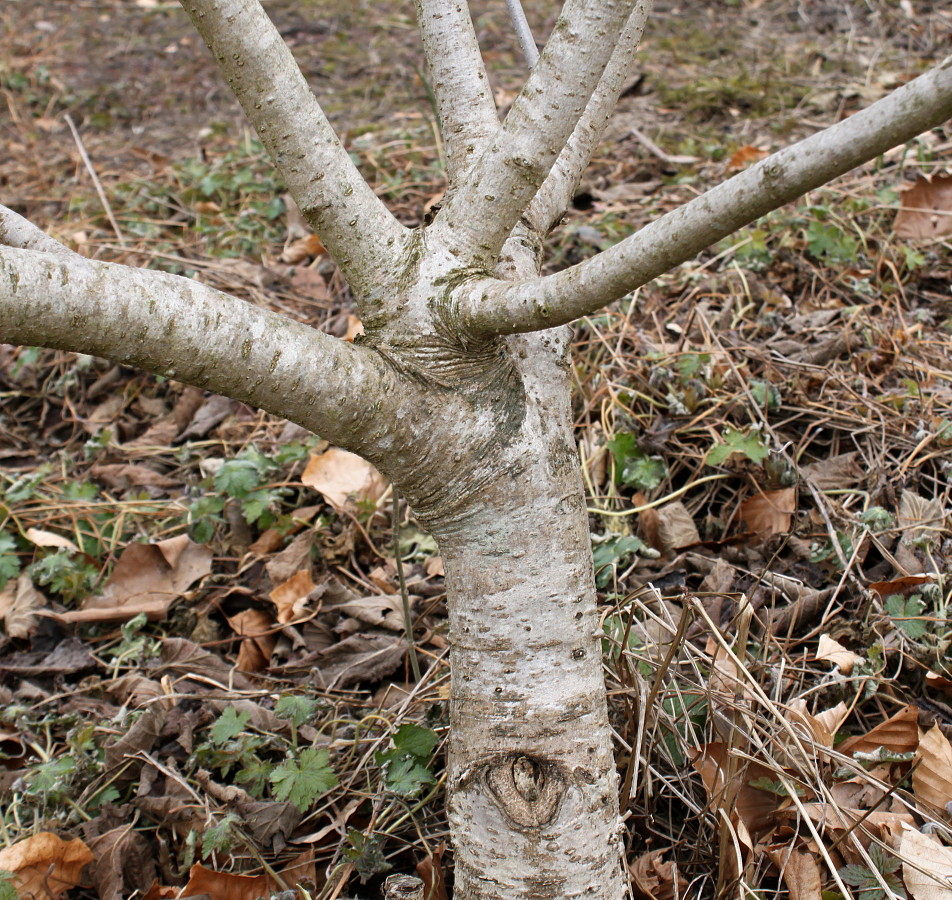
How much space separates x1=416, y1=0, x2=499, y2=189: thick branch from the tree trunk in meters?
0.53

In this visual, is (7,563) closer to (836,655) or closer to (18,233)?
(18,233)

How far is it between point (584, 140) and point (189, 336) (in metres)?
1.00

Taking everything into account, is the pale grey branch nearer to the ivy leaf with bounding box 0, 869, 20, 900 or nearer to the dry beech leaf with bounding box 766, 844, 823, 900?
the dry beech leaf with bounding box 766, 844, 823, 900

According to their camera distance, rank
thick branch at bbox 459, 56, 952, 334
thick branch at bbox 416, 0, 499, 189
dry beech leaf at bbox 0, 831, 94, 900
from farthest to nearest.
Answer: dry beech leaf at bbox 0, 831, 94, 900, thick branch at bbox 416, 0, 499, 189, thick branch at bbox 459, 56, 952, 334

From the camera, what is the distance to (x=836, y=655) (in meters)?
1.85

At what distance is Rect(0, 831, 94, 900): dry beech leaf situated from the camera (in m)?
1.71

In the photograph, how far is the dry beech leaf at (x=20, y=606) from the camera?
2.47 m

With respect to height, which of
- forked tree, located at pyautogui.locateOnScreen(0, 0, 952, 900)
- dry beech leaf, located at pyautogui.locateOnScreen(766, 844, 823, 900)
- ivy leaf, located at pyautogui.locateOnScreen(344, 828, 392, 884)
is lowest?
dry beech leaf, located at pyautogui.locateOnScreen(766, 844, 823, 900)

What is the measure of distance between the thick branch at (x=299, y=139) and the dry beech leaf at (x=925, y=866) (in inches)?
54.1

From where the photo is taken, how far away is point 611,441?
2.48 meters

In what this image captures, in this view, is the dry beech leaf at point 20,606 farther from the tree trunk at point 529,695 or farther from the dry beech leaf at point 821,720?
the dry beech leaf at point 821,720

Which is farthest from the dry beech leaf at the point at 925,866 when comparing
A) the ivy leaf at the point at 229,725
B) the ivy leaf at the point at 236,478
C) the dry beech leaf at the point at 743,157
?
the dry beech leaf at the point at 743,157

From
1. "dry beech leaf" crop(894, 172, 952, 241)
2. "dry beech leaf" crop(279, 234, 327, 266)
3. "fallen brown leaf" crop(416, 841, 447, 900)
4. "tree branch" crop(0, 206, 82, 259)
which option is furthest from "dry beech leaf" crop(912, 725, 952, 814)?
"dry beech leaf" crop(279, 234, 327, 266)

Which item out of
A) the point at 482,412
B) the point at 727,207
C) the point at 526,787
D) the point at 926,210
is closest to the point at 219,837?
the point at 526,787
